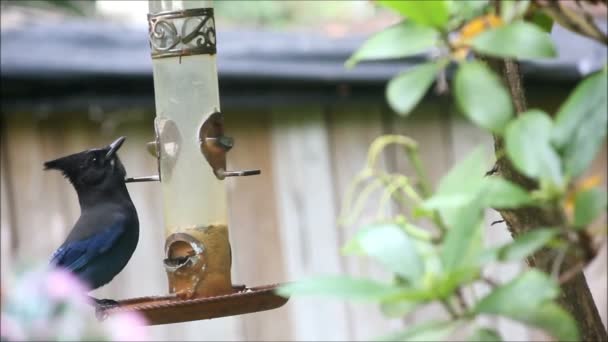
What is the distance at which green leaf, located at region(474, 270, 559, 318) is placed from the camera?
1.02 metres

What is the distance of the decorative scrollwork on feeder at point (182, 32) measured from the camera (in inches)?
121

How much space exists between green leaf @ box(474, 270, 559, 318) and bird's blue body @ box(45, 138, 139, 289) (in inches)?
105

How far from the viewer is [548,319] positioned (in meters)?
1.04

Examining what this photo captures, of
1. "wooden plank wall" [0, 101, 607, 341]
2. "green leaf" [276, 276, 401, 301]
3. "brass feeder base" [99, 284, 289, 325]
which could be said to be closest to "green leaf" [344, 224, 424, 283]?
"green leaf" [276, 276, 401, 301]

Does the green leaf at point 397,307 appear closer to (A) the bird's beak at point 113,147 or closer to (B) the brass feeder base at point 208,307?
(B) the brass feeder base at point 208,307

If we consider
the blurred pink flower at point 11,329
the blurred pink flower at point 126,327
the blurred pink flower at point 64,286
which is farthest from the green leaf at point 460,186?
the blurred pink flower at point 64,286

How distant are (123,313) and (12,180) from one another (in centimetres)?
216

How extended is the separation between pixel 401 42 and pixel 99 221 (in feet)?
8.60

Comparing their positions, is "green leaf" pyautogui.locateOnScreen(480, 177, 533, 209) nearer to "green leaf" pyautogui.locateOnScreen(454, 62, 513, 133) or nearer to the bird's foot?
"green leaf" pyautogui.locateOnScreen(454, 62, 513, 133)

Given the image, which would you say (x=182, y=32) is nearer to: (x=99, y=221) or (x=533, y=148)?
(x=99, y=221)

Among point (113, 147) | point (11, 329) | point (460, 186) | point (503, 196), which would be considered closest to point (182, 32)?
point (113, 147)

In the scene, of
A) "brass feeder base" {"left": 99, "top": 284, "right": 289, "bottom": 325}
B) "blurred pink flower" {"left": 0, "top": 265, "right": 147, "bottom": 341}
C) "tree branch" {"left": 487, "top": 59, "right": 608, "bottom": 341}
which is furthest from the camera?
"brass feeder base" {"left": 99, "top": 284, "right": 289, "bottom": 325}

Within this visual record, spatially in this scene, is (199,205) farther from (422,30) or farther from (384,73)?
(422,30)

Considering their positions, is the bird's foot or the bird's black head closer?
the bird's foot
